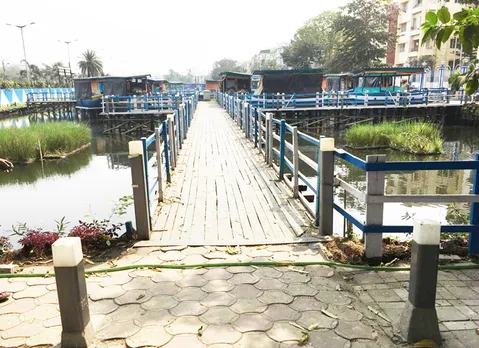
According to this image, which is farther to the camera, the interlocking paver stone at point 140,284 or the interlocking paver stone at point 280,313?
the interlocking paver stone at point 140,284

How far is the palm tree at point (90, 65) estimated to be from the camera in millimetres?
73375

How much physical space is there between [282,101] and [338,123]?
4.17 meters

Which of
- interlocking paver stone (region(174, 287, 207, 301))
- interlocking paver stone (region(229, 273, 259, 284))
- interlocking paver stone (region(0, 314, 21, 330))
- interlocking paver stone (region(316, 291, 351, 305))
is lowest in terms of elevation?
interlocking paver stone (region(316, 291, 351, 305))

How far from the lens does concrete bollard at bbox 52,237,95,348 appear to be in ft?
8.05

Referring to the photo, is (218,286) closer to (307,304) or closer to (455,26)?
(307,304)

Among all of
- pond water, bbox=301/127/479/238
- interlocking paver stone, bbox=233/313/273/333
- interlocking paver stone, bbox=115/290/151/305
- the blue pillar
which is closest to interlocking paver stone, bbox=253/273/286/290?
interlocking paver stone, bbox=233/313/273/333

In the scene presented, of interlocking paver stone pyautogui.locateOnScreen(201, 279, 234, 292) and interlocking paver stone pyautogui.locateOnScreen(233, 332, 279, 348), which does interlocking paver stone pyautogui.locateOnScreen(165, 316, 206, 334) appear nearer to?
interlocking paver stone pyautogui.locateOnScreen(233, 332, 279, 348)

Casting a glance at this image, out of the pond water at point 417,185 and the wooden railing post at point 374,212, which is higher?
the wooden railing post at point 374,212

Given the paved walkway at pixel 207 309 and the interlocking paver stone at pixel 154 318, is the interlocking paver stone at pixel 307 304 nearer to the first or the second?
the paved walkway at pixel 207 309

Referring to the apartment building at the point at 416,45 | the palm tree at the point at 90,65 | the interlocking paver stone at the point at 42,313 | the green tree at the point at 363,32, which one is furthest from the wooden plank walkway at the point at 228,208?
the palm tree at the point at 90,65

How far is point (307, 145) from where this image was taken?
19391 mm

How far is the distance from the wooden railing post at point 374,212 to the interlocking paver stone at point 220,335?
1740 millimetres

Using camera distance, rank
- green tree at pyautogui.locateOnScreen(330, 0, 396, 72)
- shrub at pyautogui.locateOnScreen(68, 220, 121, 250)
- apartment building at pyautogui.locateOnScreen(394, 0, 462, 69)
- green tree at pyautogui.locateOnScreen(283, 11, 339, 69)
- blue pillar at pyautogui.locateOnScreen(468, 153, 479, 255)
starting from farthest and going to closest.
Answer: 1. green tree at pyautogui.locateOnScreen(283, 11, 339, 69)
2. apartment building at pyautogui.locateOnScreen(394, 0, 462, 69)
3. green tree at pyautogui.locateOnScreen(330, 0, 396, 72)
4. shrub at pyautogui.locateOnScreen(68, 220, 121, 250)
5. blue pillar at pyautogui.locateOnScreen(468, 153, 479, 255)

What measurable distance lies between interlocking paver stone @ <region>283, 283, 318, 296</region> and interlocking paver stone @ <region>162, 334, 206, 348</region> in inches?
37.3
